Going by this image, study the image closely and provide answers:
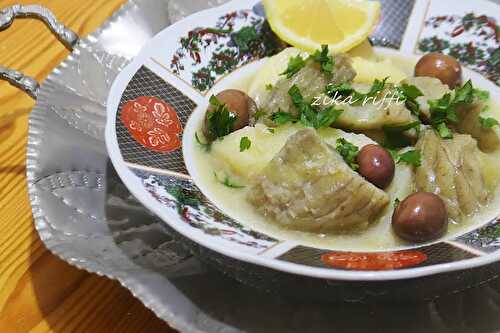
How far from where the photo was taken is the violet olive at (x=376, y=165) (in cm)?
202

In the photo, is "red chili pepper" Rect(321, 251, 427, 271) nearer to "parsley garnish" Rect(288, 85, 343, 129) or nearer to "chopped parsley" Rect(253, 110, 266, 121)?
"parsley garnish" Rect(288, 85, 343, 129)

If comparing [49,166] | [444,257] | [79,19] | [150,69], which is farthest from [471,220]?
[79,19]

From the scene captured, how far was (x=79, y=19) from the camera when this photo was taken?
3375 millimetres

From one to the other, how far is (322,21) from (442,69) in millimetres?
548

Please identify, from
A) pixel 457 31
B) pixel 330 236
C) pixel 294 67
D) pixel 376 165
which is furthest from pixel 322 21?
pixel 330 236

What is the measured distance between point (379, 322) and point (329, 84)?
2.93 feet

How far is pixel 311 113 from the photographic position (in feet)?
7.38

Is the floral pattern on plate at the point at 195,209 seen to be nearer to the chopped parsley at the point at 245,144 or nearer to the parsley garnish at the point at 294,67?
the chopped parsley at the point at 245,144

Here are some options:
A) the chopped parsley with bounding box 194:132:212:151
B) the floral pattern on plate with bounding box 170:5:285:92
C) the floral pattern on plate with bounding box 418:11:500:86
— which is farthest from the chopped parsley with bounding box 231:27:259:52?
the floral pattern on plate with bounding box 418:11:500:86

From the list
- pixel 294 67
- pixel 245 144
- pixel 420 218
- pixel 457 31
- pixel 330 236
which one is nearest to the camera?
pixel 420 218

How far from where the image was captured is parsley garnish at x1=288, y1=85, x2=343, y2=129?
7.20 ft

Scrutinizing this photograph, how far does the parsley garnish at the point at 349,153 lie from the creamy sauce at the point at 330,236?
0.51 feet

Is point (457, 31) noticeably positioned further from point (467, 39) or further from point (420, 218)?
point (420, 218)

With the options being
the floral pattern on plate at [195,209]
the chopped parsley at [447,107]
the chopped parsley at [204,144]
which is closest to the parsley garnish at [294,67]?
the chopped parsley at [204,144]
